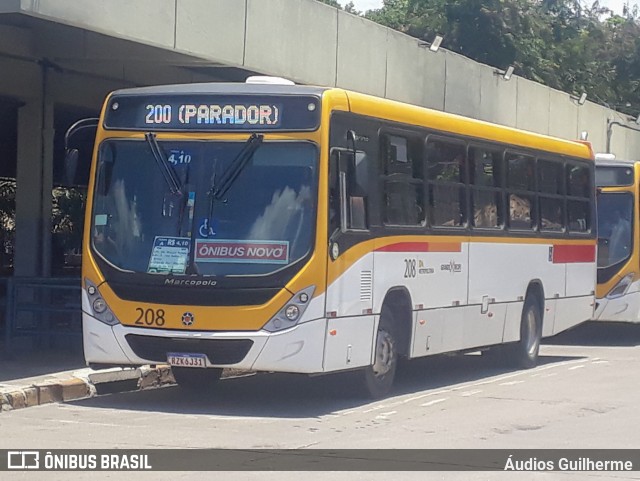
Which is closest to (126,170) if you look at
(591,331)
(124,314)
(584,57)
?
(124,314)

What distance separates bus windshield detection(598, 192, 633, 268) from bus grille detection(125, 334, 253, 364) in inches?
444

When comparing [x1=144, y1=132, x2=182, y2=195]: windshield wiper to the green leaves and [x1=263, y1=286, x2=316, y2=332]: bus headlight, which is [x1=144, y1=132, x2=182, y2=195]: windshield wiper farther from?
the green leaves

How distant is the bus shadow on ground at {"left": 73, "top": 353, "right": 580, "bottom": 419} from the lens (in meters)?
12.4

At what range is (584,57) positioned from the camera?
51438 millimetres

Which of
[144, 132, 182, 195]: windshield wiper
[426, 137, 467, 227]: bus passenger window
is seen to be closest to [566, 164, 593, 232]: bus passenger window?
[426, 137, 467, 227]: bus passenger window

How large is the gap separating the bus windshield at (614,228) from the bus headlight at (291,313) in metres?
11.0

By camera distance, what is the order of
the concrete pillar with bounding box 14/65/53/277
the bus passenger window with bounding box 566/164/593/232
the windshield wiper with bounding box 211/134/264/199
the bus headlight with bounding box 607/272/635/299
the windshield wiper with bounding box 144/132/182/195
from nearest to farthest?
1. the windshield wiper with bounding box 211/134/264/199
2. the windshield wiper with bounding box 144/132/182/195
3. the bus passenger window with bounding box 566/164/593/232
4. the concrete pillar with bounding box 14/65/53/277
5. the bus headlight with bounding box 607/272/635/299

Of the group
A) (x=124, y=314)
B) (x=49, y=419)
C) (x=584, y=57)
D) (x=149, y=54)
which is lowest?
(x=49, y=419)

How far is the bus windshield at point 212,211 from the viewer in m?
11.7

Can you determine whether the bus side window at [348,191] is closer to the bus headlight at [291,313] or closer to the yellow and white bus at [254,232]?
the yellow and white bus at [254,232]

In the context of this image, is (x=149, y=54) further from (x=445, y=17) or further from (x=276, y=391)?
(x=445, y=17)

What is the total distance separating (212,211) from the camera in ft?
38.8

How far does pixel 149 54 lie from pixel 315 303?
20.7 feet

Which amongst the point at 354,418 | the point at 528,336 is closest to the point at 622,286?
the point at 528,336
